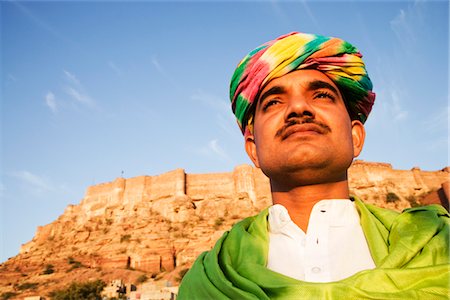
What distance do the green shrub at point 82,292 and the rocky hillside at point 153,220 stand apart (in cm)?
287

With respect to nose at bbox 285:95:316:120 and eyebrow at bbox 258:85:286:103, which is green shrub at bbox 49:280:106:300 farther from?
nose at bbox 285:95:316:120

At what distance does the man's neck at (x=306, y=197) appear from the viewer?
1.73 m

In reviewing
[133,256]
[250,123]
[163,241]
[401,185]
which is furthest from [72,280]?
[401,185]

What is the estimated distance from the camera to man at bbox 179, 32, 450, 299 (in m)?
1.24

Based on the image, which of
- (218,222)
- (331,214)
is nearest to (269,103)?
(331,214)

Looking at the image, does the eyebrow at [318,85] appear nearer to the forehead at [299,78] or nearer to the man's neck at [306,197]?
the forehead at [299,78]

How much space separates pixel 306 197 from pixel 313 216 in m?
0.11

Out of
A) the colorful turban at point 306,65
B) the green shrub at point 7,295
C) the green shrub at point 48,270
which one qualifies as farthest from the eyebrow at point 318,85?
the green shrub at point 48,270

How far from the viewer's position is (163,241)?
3500 cm

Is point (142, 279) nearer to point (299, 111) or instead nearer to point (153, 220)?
point (153, 220)

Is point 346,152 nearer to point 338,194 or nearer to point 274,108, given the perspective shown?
point 338,194

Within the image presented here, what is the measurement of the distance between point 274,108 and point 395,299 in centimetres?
103

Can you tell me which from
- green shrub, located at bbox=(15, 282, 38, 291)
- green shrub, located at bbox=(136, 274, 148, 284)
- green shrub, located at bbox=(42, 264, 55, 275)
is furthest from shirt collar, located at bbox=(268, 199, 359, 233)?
green shrub, located at bbox=(42, 264, 55, 275)

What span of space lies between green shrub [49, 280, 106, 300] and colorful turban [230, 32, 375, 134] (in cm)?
2771
